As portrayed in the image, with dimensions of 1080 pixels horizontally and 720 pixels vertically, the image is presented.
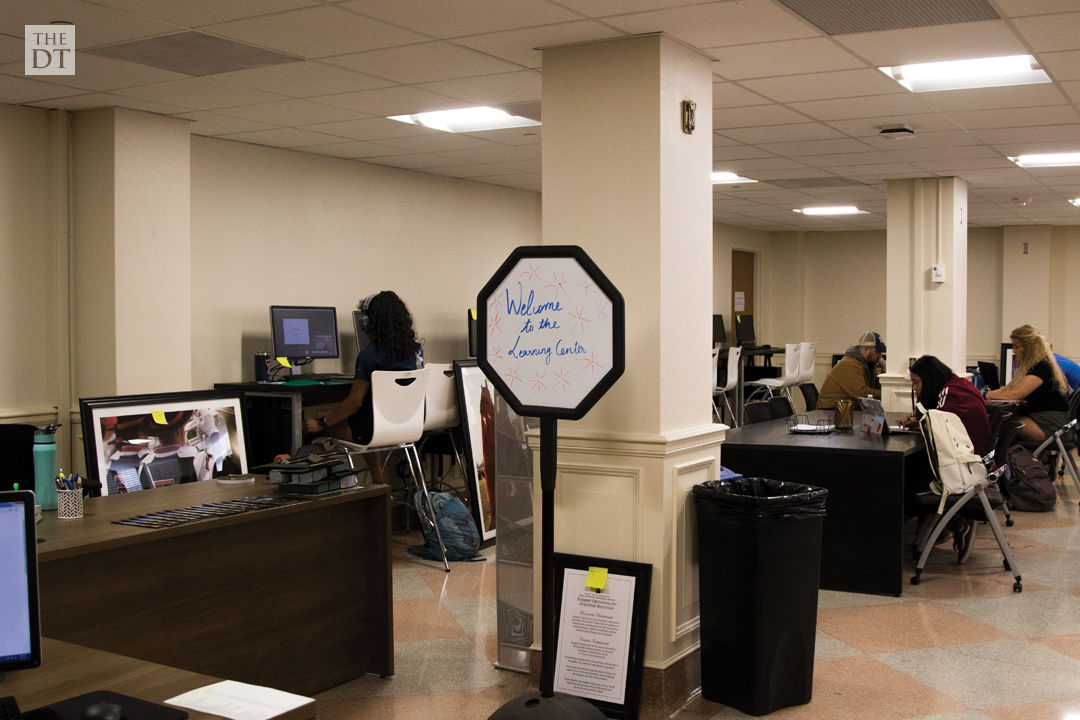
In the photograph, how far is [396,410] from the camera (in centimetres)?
578

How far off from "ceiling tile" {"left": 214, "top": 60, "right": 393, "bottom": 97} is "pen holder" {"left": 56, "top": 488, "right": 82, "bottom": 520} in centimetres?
220

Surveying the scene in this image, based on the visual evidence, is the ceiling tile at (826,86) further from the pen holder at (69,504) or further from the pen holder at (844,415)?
the pen holder at (69,504)

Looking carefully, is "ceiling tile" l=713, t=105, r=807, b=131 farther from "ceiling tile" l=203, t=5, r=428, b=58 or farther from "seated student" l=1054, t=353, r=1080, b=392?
"seated student" l=1054, t=353, r=1080, b=392

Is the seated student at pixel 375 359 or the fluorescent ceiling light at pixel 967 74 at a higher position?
the fluorescent ceiling light at pixel 967 74

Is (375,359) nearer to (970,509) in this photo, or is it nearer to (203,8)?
(203,8)

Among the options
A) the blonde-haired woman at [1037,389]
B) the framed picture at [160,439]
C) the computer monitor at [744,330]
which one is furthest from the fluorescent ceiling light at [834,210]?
the framed picture at [160,439]

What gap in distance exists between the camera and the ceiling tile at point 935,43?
13.4ft

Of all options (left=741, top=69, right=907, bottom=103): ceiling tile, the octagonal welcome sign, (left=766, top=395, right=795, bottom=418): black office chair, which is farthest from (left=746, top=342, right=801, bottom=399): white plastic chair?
the octagonal welcome sign

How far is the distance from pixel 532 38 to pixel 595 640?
2.37 meters

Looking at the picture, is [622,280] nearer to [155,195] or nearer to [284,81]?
[284,81]

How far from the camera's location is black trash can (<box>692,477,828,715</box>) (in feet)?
12.4

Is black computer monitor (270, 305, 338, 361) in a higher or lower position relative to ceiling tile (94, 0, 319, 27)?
lower

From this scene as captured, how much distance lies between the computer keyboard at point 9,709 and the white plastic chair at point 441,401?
4.60m

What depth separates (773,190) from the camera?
9500mm
